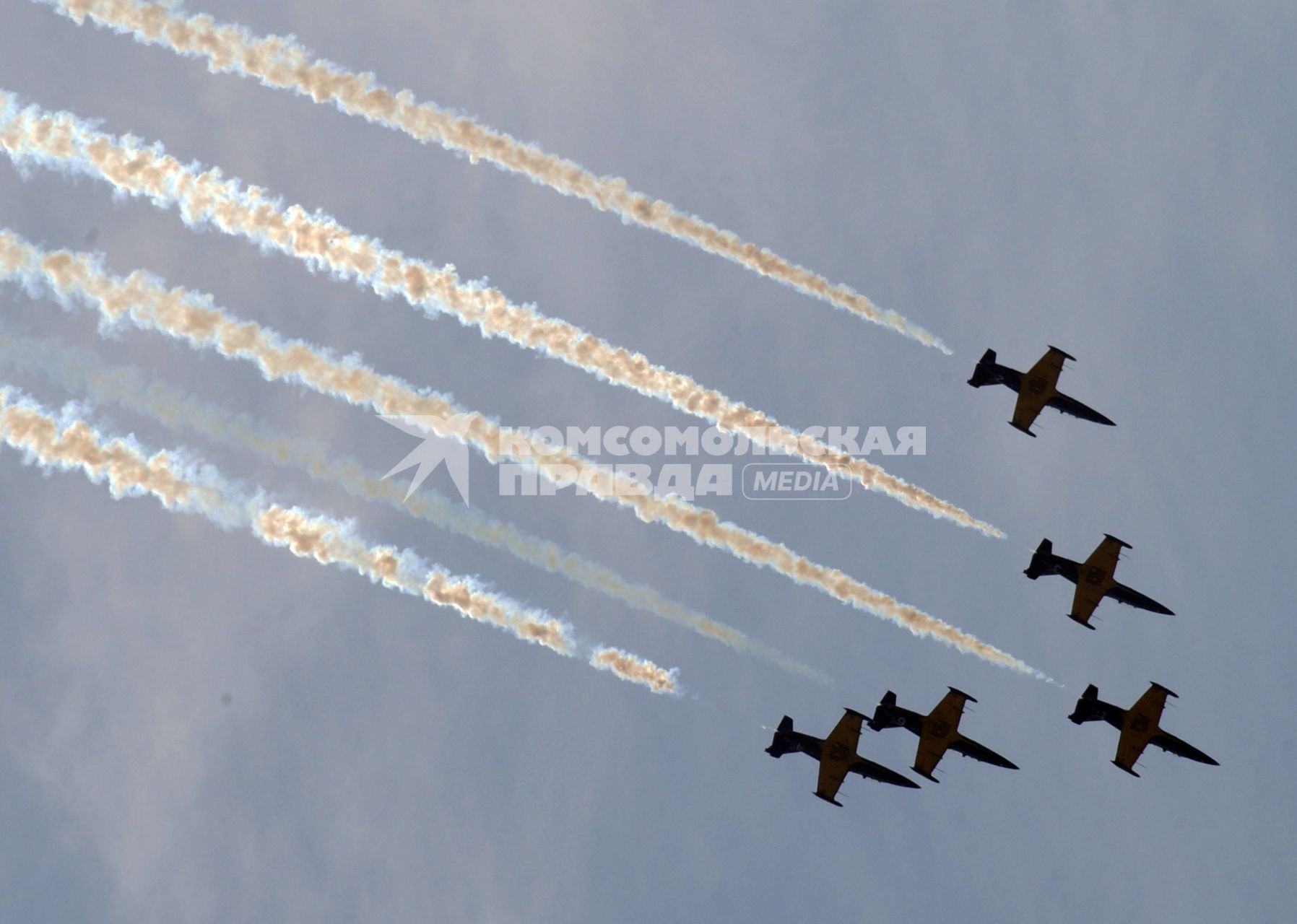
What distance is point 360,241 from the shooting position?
62500mm

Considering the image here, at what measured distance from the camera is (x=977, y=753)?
261 ft

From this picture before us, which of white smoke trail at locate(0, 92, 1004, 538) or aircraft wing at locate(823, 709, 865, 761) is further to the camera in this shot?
aircraft wing at locate(823, 709, 865, 761)

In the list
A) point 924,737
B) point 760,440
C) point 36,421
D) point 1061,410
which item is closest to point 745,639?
point 760,440

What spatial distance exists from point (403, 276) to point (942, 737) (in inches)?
1421

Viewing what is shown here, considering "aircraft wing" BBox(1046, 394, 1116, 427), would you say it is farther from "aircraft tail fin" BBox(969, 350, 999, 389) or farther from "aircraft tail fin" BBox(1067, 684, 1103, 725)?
"aircraft tail fin" BBox(1067, 684, 1103, 725)

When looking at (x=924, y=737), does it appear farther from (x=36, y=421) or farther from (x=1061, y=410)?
(x=36, y=421)

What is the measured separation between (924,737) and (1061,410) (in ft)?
58.0

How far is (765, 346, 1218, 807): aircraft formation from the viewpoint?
78250 millimetres

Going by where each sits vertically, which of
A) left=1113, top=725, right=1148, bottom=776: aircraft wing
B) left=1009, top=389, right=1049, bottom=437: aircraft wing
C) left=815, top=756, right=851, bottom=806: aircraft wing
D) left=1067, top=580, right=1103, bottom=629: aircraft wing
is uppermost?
left=1009, top=389, right=1049, bottom=437: aircraft wing

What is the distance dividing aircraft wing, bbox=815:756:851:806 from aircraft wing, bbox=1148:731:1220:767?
15.5 meters

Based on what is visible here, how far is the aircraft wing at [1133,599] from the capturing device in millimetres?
80000

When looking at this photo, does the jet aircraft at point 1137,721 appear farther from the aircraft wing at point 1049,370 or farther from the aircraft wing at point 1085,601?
the aircraft wing at point 1049,370

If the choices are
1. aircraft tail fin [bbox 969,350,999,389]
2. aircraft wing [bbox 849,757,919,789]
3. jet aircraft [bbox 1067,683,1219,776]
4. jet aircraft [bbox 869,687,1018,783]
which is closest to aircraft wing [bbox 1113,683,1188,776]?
jet aircraft [bbox 1067,683,1219,776]

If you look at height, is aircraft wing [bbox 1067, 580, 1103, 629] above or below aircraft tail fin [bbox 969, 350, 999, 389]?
below
